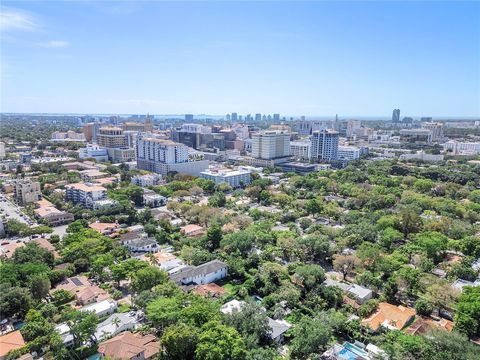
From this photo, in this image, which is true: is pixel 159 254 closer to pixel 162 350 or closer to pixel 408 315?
pixel 162 350

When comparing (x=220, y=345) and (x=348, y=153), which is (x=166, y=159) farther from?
(x=220, y=345)

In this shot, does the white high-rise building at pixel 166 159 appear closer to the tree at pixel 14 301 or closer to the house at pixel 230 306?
the tree at pixel 14 301

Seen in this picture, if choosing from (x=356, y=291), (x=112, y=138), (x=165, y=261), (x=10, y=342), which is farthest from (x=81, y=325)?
(x=112, y=138)

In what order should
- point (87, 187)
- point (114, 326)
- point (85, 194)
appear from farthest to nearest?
point (87, 187) < point (85, 194) < point (114, 326)

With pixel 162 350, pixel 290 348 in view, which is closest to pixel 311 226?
pixel 290 348

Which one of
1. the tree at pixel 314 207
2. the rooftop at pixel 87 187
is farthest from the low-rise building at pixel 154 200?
the tree at pixel 314 207
